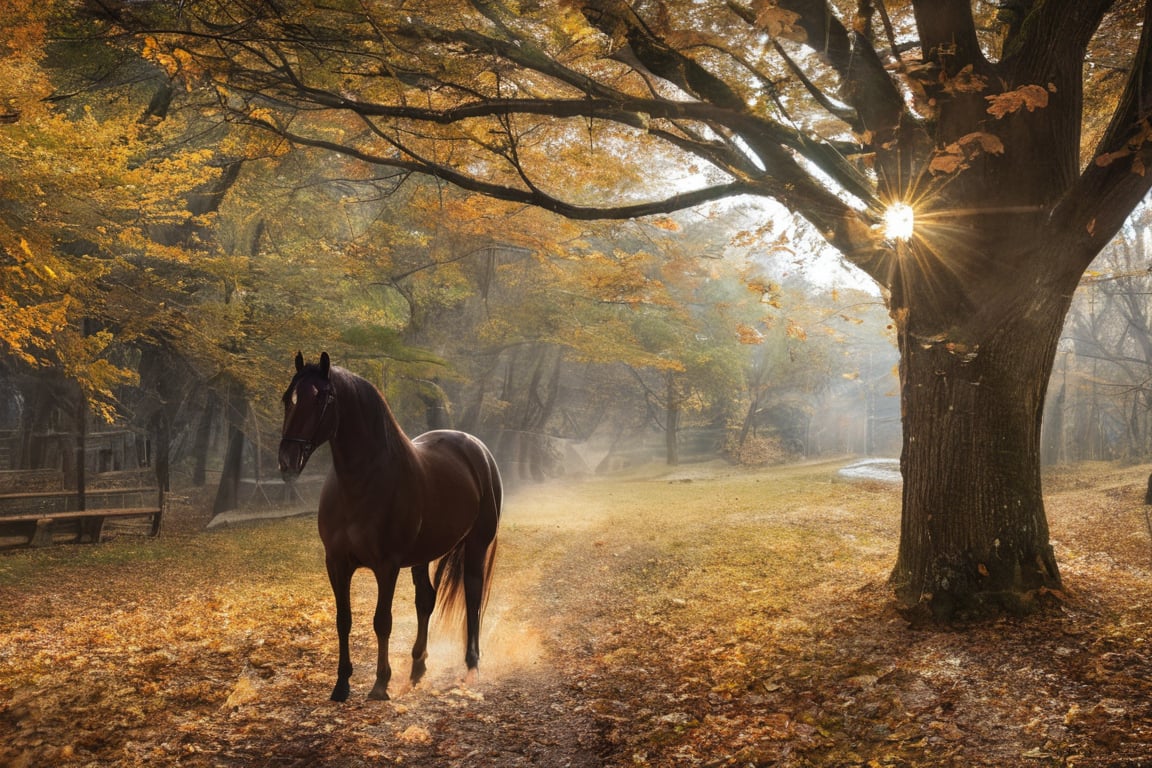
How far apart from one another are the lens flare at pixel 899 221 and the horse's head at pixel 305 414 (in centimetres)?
445

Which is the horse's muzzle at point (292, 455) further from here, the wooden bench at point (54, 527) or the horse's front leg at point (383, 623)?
the wooden bench at point (54, 527)

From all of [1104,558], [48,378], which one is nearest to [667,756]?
[1104,558]

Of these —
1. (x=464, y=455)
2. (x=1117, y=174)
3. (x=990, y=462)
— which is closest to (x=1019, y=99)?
(x=1117, y=174)

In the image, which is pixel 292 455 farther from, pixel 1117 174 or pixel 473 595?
pixel 1117 174

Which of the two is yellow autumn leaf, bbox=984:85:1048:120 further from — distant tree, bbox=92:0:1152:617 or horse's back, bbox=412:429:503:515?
horse's back, bbox=412:429:503:515

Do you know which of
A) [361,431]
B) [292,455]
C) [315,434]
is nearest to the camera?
[292,455]

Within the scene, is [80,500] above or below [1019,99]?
below

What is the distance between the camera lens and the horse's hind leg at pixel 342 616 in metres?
4.75

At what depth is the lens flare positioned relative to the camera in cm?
557

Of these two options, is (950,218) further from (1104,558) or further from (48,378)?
(48,378)

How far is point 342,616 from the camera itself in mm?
4797

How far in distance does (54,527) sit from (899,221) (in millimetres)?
13265

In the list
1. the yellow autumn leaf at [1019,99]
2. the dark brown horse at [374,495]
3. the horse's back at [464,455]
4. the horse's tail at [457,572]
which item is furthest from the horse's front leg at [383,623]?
the yellow autumn leaf at [1019,99]

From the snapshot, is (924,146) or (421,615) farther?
(924,146)
